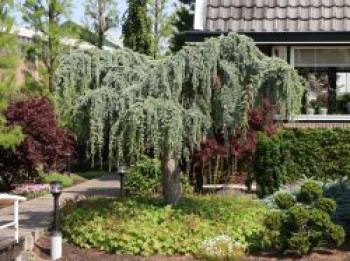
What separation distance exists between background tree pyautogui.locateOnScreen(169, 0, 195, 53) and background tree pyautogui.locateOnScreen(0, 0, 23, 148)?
2194 centimetres

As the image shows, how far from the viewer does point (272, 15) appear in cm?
1597

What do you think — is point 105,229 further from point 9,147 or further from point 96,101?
point 9,147

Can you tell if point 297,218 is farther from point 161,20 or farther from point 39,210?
point 161,20

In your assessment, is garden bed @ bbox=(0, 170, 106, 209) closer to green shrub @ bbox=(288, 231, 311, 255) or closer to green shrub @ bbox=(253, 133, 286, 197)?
green shrub @ bbox=(253, 133, 286, 197)

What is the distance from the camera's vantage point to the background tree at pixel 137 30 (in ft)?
84.8

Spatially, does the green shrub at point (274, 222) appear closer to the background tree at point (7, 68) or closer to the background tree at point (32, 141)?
the background tree at point (7, 68)

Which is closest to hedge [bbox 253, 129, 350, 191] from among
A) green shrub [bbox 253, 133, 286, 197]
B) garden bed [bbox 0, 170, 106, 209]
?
green shrub [bbox 253, 133, 286, 197]

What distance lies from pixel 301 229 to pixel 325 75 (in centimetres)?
793

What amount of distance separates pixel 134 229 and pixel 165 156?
4.61ft

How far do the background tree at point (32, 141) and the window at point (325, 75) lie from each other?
6268 millimetres

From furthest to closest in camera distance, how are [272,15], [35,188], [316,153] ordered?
[35,188] < [272,15] < [316,153]

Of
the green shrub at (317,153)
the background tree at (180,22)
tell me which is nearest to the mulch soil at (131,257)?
the green shrub at (317,153)

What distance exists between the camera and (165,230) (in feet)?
32.2

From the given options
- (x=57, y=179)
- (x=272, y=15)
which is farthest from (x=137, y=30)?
(x=272, y=15)
